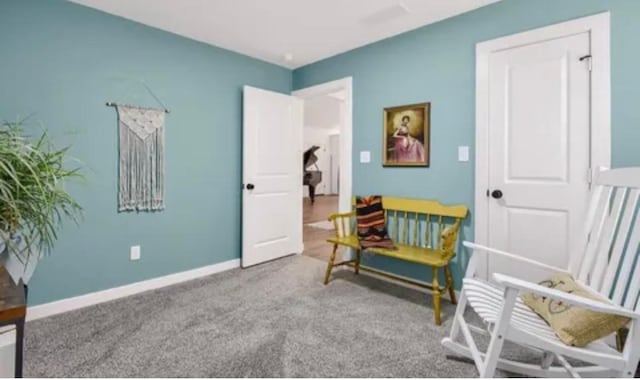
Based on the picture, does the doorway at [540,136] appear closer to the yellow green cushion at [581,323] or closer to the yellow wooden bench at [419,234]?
the yellow wooden bench at [419,234]

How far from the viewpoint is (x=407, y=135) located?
2988 mm

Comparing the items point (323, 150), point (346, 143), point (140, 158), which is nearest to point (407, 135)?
point (346, 143)

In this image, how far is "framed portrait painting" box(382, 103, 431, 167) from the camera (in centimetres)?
287

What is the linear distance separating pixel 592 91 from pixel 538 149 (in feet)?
1.46

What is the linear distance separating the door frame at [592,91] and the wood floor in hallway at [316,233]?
189 centimetres

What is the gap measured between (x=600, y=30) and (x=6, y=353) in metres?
3.14

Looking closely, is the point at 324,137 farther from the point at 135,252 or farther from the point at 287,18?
the point at 135,252

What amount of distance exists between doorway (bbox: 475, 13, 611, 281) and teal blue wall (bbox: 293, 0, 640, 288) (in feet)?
0.24

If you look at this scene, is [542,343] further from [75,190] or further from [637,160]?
[75,190]

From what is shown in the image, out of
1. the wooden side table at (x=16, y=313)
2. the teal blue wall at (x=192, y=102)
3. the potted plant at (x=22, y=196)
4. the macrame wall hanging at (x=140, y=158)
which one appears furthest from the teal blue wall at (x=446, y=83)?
the wooden side table at (x=16, y=313)

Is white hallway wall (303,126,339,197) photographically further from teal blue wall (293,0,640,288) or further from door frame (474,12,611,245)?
door frame (474,12,611,245)

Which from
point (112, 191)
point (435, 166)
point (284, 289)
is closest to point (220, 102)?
→ point (112, 191)

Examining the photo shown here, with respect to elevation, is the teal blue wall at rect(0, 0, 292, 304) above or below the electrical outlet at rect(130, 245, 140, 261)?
above

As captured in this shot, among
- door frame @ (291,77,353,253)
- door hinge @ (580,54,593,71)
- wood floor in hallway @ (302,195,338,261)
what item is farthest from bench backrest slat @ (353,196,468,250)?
door hinge @ (580,54,593,71)
